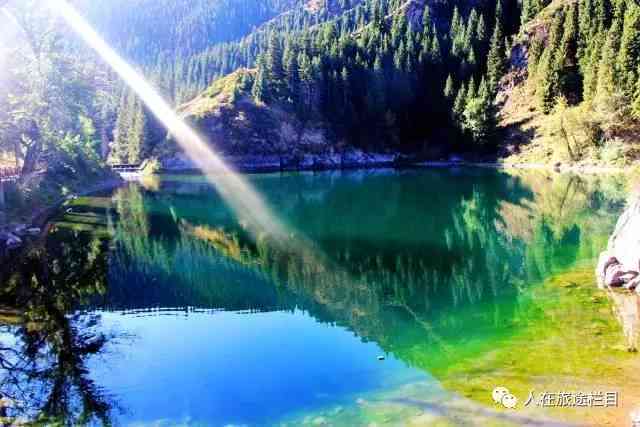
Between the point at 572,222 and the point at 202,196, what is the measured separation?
154 feet

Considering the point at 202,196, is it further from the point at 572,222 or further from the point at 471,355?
the point at 471,355

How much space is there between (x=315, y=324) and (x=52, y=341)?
1053 cm

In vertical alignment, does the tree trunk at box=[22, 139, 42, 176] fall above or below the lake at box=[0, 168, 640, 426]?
above

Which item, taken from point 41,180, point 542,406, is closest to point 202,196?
point 41,180

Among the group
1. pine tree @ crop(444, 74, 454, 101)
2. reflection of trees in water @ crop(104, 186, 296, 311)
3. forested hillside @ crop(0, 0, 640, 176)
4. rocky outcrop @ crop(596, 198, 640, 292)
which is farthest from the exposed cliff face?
rocky outcrop @ crop(596, 198, 640, 292)

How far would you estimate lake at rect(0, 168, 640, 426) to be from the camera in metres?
14.7

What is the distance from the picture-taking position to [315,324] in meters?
22.0

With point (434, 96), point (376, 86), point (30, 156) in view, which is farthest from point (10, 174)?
point (434, 96)

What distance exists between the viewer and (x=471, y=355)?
17.8m

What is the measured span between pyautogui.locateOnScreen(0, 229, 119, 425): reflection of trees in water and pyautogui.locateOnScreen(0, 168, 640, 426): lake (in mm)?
85

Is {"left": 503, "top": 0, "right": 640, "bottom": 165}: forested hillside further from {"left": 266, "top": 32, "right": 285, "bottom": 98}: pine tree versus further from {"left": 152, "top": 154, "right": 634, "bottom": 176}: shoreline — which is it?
{"left": 266, "top": 32, "right": 285, "bottom": 98}: pine tree

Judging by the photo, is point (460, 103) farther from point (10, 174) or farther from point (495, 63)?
point (10, 174)

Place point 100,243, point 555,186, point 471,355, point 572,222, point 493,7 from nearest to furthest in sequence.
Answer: point 471,355 < point 100,243 < point 572,222 < point 555,186 < point 493,7

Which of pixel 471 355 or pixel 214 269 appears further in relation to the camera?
pixel 214 269
